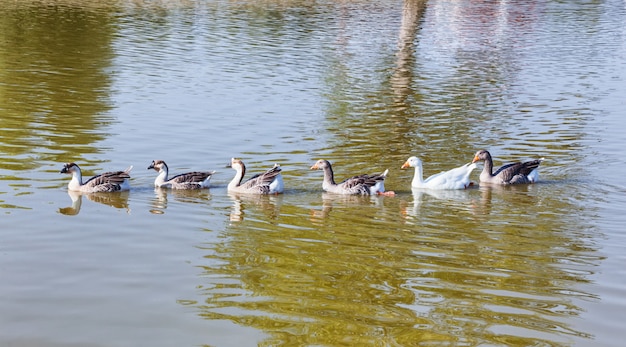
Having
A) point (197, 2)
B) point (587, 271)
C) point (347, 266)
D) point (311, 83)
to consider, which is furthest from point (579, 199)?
point (197, 2)

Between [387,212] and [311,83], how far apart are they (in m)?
15.6

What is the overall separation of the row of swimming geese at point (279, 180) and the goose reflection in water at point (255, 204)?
11 cm

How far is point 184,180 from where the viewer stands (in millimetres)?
17922

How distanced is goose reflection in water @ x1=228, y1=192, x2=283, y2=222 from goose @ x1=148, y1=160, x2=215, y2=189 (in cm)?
54

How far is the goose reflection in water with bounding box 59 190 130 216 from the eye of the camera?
16438 mm

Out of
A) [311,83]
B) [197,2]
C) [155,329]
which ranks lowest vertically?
[155,329]


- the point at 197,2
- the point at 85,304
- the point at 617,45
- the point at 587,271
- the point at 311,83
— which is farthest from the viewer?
the point at 197,2

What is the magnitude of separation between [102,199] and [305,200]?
352cm

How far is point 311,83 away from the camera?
104ft

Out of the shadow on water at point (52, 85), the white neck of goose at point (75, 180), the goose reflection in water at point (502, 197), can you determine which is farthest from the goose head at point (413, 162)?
the shadow on water at point (52, 85)

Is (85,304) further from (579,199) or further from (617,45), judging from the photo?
(617,45)

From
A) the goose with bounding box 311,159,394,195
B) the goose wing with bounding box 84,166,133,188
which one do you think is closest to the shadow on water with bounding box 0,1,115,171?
the goose wing with bounding box 84,166,133,188

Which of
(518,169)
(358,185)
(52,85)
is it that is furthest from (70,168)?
(52,85)

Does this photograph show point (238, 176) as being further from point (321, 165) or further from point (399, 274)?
point (399, 274)
